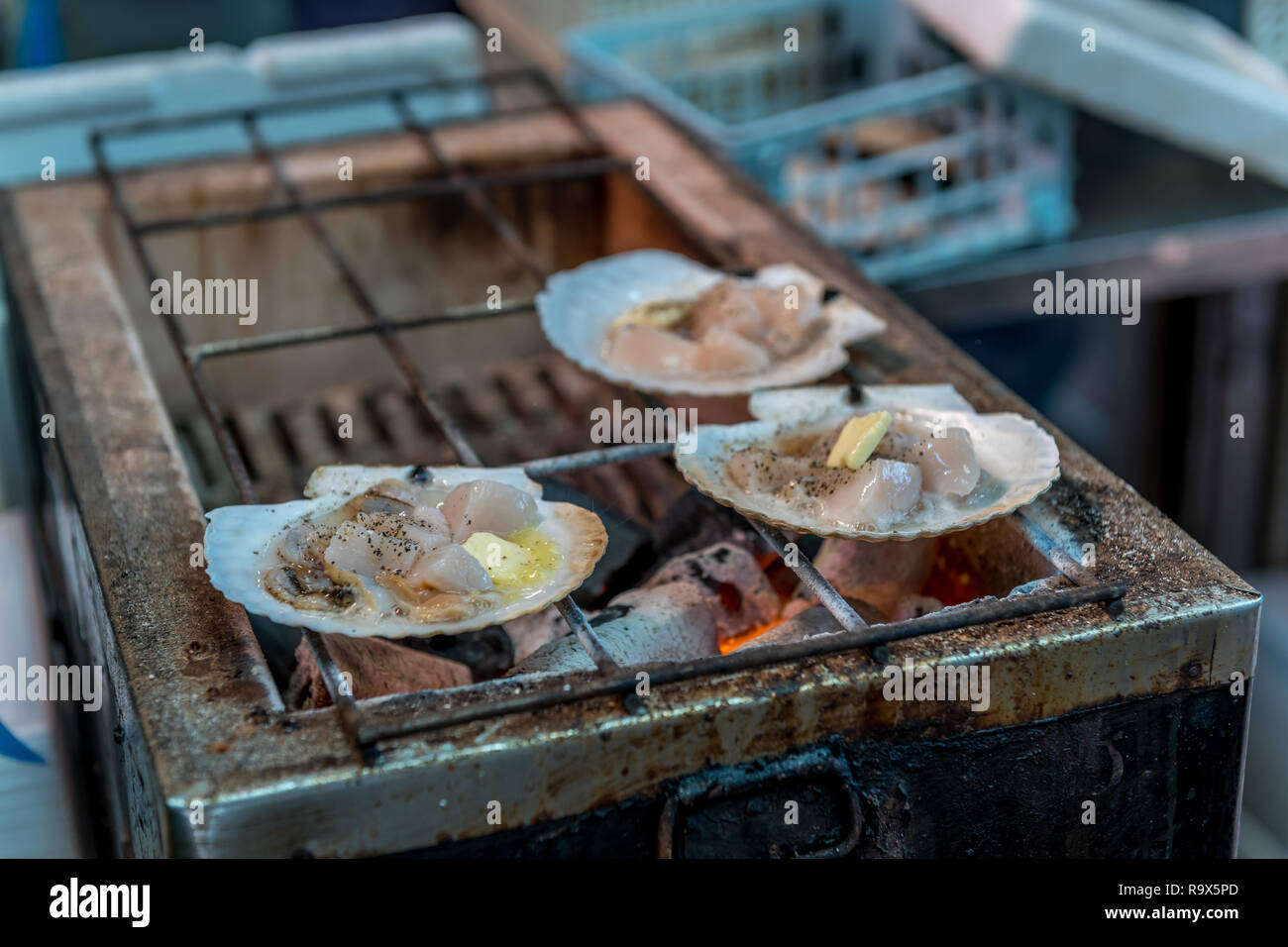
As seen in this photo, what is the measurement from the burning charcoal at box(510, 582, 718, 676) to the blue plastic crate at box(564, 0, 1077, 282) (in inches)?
52.8

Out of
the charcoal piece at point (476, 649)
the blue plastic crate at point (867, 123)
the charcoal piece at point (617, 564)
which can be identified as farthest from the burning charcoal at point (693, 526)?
the blue plastic crate at point (867, 123)

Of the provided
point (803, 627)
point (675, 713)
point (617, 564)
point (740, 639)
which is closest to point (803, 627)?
point (803, 627)

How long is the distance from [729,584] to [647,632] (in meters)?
0.19

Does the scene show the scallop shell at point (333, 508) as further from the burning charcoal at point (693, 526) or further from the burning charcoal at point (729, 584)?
the burning charcoal at point (693, 526)

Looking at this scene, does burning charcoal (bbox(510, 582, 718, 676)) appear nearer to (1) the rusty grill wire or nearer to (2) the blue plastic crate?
(1) the rusty grill wire

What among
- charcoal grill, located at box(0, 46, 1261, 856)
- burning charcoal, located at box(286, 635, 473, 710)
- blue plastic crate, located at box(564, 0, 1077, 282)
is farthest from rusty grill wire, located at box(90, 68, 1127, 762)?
blue plastic crate, located at box(564, 0, 1077, 282)

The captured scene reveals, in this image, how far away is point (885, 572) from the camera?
5.86 feet

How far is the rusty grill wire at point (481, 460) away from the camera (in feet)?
4.25

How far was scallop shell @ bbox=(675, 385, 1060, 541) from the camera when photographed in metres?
1.57

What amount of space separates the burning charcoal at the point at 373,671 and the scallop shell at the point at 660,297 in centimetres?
53
